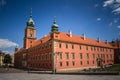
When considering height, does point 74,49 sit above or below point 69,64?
above

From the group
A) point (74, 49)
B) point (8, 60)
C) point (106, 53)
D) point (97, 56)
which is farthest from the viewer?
point (8, 60)

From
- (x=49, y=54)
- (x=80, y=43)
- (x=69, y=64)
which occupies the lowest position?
(x=69, y=64)

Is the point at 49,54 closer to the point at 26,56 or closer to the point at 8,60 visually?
the point at 26,56

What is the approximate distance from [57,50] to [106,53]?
30820 mm

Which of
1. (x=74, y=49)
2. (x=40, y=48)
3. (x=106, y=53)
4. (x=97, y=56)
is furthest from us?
(x=106, y=53)

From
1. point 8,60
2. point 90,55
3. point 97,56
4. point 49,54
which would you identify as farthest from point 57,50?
point 8,60

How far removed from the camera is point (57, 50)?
47156mm

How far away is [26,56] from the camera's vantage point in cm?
7219

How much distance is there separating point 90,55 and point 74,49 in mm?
9711

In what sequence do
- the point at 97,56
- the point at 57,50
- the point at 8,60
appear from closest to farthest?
the point at 57,50 → the point at 97,56 → the point at 8,60

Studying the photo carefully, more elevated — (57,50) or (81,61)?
(57,50)

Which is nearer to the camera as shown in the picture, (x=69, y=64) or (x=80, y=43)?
(x=69, y=64)

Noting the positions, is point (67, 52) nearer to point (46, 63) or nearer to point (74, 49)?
point (74, 49)

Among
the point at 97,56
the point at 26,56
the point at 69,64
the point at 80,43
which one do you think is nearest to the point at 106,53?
the point at 97,56
